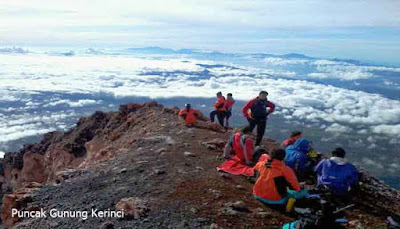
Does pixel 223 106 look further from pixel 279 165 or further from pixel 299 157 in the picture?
pixel 279 165

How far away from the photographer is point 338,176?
12.0 metres

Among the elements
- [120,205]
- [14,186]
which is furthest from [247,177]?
[14,186]

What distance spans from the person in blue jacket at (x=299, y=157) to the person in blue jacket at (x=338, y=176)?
5.77 ft

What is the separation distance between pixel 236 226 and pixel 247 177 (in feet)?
12.5

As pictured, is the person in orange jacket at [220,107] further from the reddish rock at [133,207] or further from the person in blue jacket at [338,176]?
the reddish rock at [133,207]

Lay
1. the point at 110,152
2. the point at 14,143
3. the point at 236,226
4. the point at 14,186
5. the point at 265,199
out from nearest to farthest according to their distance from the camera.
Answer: the point at 236,226, the point at 265,199, the point at 110,152, the point at 14,186, the point at 14,143

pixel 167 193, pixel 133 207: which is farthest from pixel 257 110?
pixel 133 207

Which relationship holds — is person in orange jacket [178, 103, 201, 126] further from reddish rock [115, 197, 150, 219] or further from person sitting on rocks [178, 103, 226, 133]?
reddish rock [115, 197, 150, 219]

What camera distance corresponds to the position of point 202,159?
1631 cm

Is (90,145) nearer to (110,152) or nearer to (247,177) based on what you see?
(110,152)

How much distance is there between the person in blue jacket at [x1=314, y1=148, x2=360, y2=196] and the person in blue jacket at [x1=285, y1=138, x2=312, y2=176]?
1.76m

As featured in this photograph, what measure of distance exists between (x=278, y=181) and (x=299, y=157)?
11.2 feet

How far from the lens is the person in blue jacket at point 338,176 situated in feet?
39.3

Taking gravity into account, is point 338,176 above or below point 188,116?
above
